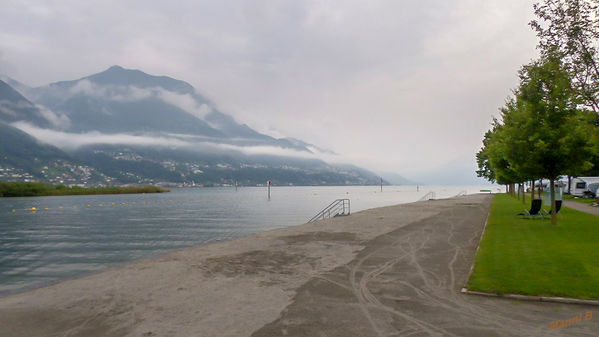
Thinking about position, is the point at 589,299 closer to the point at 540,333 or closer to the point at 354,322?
the point at 540,333

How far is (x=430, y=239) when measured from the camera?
17.7 meters

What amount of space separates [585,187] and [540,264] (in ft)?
193

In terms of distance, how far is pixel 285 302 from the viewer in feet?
26.9

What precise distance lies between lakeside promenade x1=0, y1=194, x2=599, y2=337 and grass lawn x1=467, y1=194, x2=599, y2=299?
613 mm

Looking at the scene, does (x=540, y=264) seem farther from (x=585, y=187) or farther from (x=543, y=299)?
(x=585, y=187)

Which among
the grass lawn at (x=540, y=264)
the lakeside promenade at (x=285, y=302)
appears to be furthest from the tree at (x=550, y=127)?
the lakeside promenade at (x=285, y=302)

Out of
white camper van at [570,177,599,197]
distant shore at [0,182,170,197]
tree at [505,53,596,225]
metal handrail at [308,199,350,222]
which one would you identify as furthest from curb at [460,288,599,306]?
distant shore at [0,182,170,197]

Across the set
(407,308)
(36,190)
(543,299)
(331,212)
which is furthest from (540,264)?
(36,190)

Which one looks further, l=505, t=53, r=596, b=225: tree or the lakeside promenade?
l=505, t=53, r=596, b=225: tree

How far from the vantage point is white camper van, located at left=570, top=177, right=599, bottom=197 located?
5201 centimetres

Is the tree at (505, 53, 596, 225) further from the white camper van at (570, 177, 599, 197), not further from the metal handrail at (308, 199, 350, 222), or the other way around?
the white camper van at (570, 177, 599, 197)

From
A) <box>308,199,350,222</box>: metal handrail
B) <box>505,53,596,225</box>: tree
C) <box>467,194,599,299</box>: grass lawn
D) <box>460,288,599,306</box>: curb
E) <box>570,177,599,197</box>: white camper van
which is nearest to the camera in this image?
<box>460,288,599,306</box>: curb

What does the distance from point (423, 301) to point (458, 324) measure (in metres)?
1.40

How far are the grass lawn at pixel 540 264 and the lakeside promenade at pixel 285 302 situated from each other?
0.61 meters
